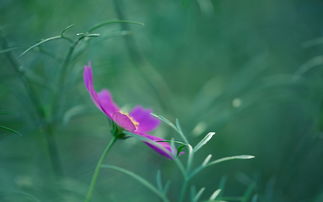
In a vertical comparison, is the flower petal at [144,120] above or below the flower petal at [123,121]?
below

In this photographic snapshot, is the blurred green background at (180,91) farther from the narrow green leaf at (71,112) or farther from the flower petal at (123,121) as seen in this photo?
the flower petal at (123,121)

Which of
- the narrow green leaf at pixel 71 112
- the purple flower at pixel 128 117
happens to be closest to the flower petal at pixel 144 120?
the purple flower at pixel 128 117

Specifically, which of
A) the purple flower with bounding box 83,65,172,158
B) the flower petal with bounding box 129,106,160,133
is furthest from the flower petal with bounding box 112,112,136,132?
the flower petal with bounding box 129,106,160,133

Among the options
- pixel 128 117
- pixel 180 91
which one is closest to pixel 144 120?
pixel 128 117

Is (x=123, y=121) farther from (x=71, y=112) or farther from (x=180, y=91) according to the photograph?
(x=180, y=91)

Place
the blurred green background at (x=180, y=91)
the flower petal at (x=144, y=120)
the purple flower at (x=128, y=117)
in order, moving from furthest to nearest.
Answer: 1. the blurred green background at (x=180, y=91)
2. the flower petal at (x=144, y=120)
3. the purple flower at (x=128, y=117)

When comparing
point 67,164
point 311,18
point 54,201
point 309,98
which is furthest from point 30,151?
point 311,18

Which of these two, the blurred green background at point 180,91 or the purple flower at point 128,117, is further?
the blurred green background at point 180,91

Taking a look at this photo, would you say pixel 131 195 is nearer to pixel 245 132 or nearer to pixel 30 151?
pixel 30 151

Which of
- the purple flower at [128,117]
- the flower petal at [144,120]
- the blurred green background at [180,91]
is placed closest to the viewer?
the purple flower at [128,117]

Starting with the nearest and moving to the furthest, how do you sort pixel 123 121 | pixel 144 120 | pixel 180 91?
pixel 123 121 → pixel 144 120 → pixel 180 91
